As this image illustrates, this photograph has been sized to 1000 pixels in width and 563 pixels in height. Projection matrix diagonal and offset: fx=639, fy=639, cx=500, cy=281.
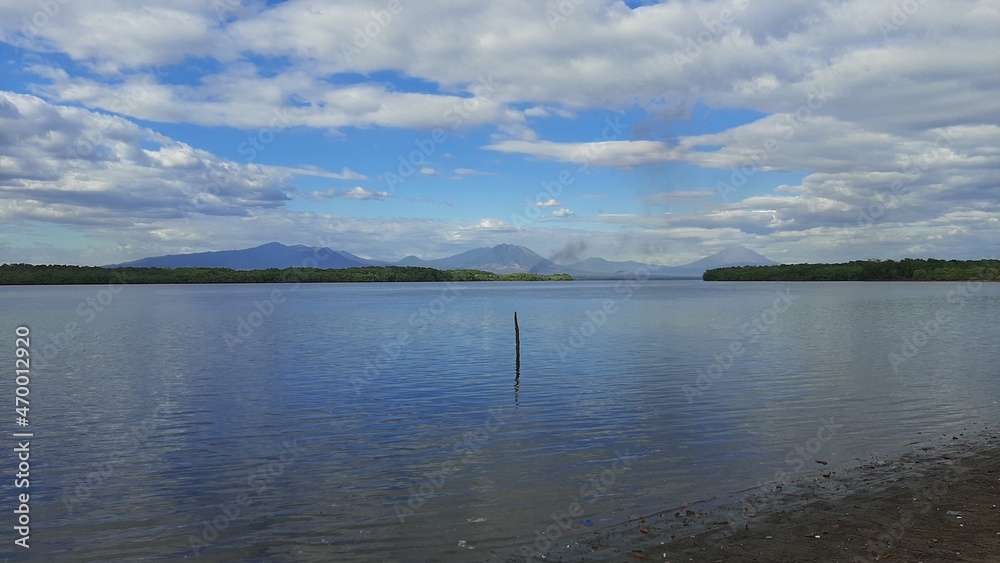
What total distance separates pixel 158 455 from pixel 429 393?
12840 millimetres

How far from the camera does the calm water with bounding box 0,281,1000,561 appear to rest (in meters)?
14.1

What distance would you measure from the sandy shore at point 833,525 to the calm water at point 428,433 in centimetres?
108

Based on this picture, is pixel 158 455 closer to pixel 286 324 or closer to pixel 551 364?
pixel 551 364

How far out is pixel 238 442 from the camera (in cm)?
2152

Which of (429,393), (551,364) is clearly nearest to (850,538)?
(429,393)
